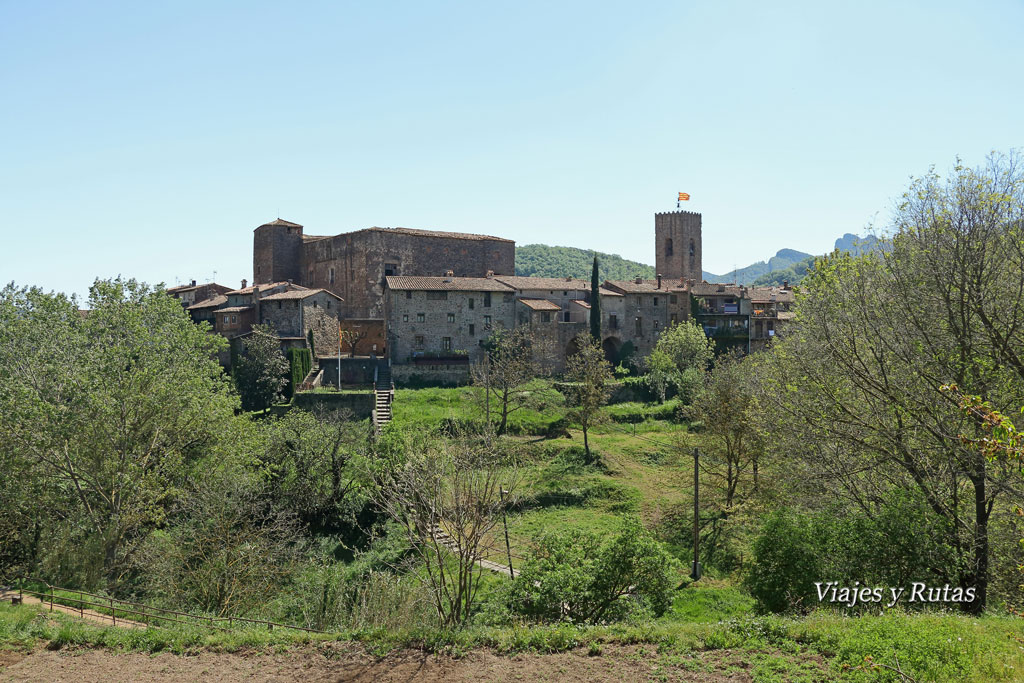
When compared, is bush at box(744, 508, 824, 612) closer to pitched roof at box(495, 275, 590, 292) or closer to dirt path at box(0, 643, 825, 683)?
dirt path at box(0, 643, 825, 683)

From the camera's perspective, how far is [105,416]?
2084 centimetres

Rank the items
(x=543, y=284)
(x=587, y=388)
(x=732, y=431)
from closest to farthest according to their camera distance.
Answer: (x=732, y=431) < (x=587, y=388) < (x=543, y=284)

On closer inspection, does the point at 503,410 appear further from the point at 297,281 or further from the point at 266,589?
the point at 297,281

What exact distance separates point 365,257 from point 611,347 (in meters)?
23.0

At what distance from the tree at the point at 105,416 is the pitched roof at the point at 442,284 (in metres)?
23.3

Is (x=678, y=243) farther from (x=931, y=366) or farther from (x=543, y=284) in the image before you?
(x=931, y=366)

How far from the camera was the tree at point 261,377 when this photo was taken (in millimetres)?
40688

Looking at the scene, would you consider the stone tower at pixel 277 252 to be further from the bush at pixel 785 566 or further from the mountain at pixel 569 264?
the mountain at pixel 569 264

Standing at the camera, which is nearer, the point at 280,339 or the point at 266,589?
the point at 266,589

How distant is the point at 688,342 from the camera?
1996 inches

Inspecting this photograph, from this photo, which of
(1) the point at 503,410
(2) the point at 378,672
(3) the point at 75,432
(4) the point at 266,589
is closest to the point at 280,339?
(1) the point at 503,410

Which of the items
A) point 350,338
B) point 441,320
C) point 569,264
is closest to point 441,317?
point 441,320

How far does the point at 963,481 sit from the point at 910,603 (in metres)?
4.55

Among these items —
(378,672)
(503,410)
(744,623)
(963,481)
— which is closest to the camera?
(378,672)
